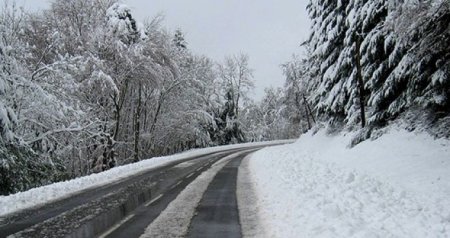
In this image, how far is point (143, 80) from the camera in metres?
32.4

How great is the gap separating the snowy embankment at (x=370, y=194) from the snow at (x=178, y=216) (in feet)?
5.00

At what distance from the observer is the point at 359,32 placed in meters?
21.2

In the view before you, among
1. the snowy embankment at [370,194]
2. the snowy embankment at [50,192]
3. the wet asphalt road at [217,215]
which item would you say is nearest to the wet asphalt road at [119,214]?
the wet asphalt road at [217,215]

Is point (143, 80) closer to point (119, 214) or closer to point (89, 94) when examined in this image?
point (89, 94)

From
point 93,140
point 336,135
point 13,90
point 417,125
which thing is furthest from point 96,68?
point 417,125

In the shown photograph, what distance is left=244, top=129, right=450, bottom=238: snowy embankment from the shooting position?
7.61 metres

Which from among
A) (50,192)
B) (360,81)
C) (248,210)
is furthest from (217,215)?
(360,81)

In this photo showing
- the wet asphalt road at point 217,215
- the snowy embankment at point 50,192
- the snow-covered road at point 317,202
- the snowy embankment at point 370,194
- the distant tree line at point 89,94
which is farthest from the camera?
the distant tree line at point 89,94

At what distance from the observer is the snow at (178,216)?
8.34 metres

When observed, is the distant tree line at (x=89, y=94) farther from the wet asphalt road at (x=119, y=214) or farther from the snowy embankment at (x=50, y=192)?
the wet asphalt road at (x=119, y=214)

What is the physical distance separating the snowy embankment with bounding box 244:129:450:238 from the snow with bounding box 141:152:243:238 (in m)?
1.52

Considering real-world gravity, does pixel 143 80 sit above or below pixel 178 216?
above

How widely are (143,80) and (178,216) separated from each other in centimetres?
2349

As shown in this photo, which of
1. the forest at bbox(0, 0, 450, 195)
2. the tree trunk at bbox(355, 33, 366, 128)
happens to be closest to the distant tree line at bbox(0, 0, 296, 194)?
the forest at bbox(0, 0, 450, 195)
